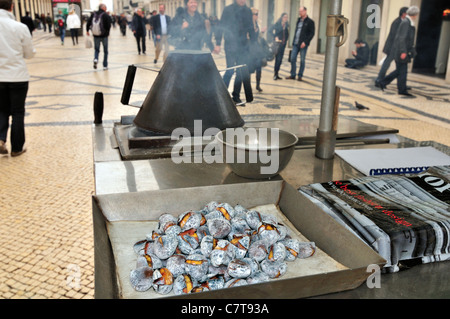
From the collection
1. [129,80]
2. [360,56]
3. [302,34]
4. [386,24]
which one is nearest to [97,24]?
[302,34]

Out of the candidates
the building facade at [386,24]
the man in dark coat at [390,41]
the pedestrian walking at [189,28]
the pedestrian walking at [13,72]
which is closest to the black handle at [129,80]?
the pedestrian walking at [13,72]

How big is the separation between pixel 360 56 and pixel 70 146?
815 centimetres

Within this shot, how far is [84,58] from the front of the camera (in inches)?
425

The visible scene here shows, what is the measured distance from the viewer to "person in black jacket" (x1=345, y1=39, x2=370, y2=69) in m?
9.85

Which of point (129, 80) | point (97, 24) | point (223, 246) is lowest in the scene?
point (223, 246)

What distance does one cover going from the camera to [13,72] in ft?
10.8

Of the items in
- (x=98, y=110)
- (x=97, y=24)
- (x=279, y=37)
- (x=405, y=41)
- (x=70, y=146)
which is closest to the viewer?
(x=98, y=110)

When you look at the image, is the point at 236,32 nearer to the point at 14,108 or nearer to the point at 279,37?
the point at 279,37

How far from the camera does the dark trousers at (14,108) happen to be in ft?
11.1

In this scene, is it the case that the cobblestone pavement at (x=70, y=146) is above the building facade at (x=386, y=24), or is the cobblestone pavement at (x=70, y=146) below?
below

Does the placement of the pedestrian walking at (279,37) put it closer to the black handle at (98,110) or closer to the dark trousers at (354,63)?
the dark trousers at (354,63)

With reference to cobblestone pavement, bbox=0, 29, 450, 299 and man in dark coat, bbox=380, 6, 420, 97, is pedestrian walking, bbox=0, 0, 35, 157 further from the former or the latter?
man in dark coat, bbox=380, 6, 420, 97

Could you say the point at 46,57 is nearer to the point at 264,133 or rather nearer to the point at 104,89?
the point at 104,89
